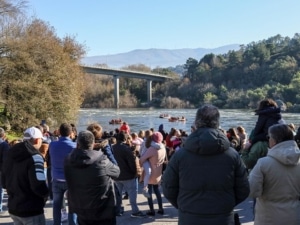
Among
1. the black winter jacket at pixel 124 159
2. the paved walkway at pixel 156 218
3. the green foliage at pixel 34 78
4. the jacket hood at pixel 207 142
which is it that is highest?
the green foliage at pixel 34 78

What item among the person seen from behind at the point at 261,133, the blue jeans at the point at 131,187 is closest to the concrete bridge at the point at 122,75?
the blue jeans at the point at 131,187

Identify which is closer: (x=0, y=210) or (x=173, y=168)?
(x=173, y=168)

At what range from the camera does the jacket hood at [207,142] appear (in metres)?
3.17

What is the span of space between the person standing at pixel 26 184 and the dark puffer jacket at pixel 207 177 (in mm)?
1573

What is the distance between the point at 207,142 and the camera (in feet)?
10.4

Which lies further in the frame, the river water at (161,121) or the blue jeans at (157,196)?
the river water at (161,121)

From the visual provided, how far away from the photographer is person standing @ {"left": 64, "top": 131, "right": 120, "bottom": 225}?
163 inches

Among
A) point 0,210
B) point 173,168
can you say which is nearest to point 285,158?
point 173,168

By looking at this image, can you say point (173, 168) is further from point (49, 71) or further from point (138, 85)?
point (138, 85)

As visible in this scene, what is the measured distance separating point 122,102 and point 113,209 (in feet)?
268

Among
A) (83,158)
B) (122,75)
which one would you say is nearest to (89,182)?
(83,158)

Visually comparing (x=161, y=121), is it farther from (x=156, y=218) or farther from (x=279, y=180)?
(x=279, y=180)

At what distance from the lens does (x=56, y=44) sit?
28156 millimetres

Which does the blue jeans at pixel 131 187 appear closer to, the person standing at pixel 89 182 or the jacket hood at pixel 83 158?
the person standing at pixel 89 182
